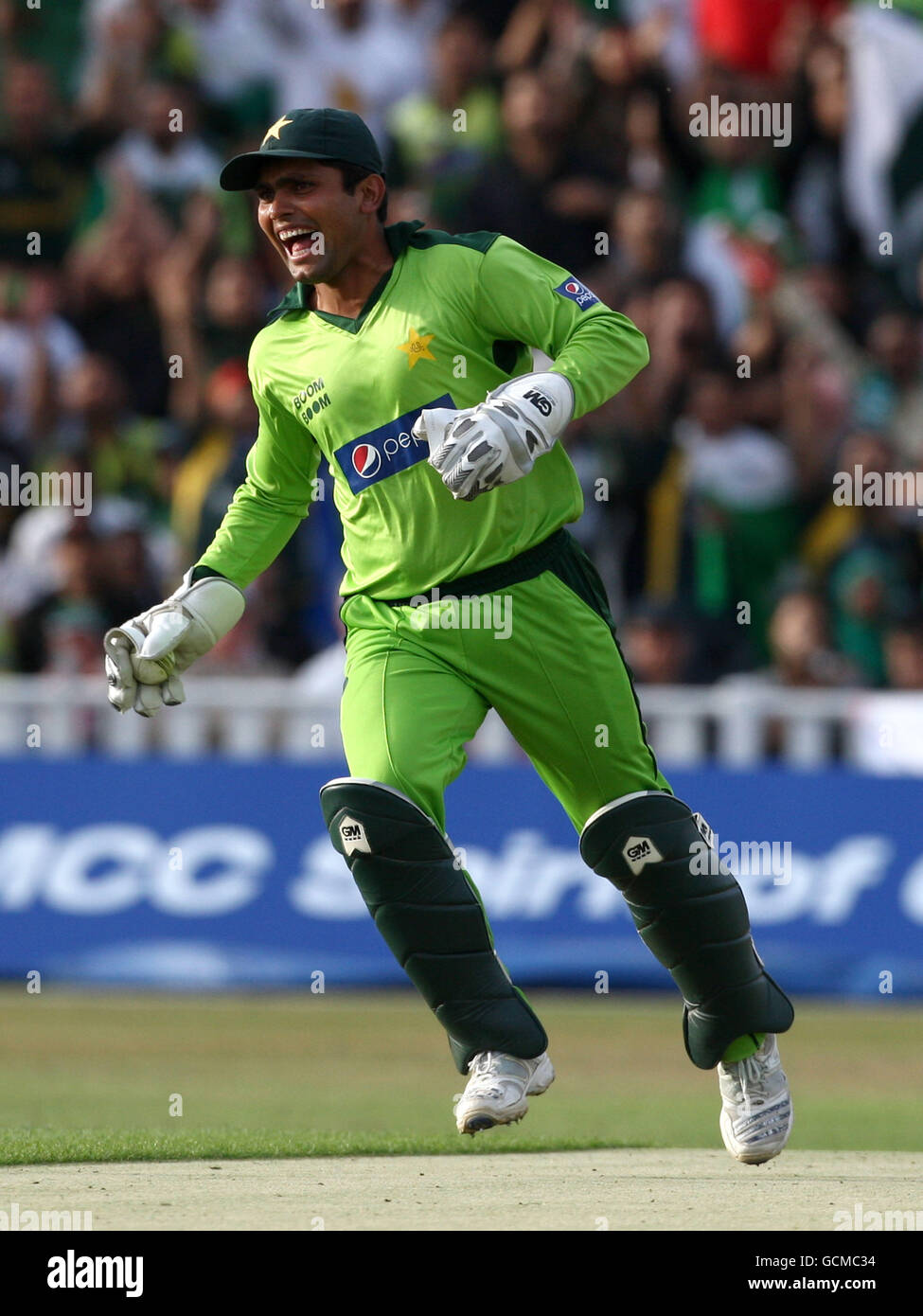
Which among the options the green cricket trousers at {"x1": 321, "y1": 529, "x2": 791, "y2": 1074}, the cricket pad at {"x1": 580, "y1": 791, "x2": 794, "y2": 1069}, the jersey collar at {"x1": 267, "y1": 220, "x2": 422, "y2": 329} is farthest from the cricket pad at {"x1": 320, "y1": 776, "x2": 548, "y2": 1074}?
the jersey collar at {"x1": 267, "y1": 220, "x2": 422, "y2": 329}

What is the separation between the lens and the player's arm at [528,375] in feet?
16.4

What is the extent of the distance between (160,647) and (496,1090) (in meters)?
1.45

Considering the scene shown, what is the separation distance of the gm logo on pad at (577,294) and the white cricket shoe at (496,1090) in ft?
6.26

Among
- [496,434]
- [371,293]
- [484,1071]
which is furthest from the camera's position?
[371,293]

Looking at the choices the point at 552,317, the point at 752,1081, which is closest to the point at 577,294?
the point at 552,317

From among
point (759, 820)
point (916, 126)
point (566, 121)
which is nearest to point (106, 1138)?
point (759, 820)

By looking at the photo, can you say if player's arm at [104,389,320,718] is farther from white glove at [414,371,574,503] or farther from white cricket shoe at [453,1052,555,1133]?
white cricket shoe at [453,1052,555,1133]

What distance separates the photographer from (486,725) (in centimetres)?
1054

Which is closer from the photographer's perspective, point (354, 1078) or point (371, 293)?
point (371, 293)

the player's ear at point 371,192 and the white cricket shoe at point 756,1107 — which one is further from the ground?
the player's ear at point 371,192

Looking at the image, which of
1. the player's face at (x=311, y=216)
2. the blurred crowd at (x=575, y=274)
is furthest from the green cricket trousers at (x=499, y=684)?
the blurred crowd at (x=575, y=274)

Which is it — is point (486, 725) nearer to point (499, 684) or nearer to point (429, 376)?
point (499, 684)

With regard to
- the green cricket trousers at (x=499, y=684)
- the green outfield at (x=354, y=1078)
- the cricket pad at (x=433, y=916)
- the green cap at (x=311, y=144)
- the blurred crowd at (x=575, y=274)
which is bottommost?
the green outfield at (x=354, y=1078)

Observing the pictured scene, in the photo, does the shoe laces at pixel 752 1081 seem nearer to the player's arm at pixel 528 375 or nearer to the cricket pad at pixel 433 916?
the cricket pad at pixel 433 916
